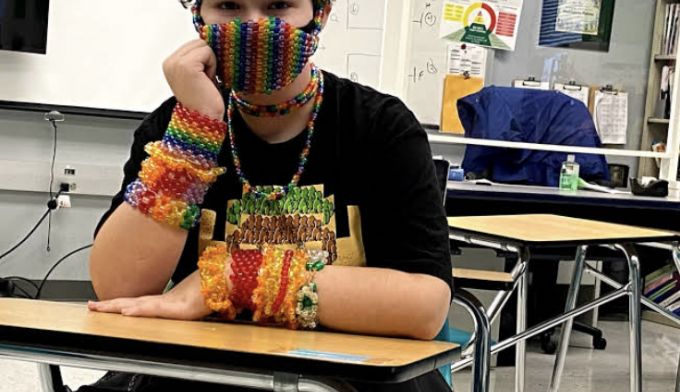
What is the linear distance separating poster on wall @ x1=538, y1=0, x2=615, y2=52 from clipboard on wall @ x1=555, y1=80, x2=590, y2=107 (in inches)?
8.3

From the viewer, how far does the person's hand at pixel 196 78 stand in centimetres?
120

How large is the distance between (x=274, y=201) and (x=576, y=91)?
378 cm

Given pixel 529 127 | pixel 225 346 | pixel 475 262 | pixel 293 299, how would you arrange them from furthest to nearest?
pixel 529 127
pixel 475 262
pixel 293 299
pixel 225 346

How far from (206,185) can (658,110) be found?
13.6ft

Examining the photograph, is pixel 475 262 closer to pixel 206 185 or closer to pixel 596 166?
pixel 596 166

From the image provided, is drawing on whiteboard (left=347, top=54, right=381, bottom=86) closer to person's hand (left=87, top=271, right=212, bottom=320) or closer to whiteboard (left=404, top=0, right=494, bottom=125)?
whiteboard (left=404, top=0, right=494, bottom=125)

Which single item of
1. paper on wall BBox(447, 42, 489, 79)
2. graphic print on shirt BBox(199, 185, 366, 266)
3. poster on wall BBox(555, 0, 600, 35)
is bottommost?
graphic print on shirt BBox(199, 185, 366, 266)

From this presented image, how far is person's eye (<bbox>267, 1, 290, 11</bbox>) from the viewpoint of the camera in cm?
121

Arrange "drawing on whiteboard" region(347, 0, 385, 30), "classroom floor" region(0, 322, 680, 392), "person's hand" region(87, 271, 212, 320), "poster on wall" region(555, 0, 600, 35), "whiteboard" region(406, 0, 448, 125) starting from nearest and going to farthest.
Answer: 1. "person's hand" region(87, 271, 212, 320)
2. "classroom floor" region(0, 322, 680, 392)
3. "whiteboard" region(406, 0, 448, 125)
4. "drawing on whiteboard" region(347, 0, 385, 30)
5. "poster on wall" region(555, 0, 600, 35)

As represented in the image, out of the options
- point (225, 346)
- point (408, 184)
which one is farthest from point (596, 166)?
point (225, 346)

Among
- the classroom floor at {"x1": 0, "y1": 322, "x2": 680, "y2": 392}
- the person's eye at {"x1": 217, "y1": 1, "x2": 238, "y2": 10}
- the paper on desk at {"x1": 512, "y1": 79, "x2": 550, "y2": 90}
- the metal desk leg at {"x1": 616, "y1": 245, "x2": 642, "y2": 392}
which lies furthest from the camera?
the paper on desk at {"x1": 512, "y1": 79, "x2": 550, "y2": 90}

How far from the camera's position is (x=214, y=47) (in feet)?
4.05

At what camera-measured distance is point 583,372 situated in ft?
12.2

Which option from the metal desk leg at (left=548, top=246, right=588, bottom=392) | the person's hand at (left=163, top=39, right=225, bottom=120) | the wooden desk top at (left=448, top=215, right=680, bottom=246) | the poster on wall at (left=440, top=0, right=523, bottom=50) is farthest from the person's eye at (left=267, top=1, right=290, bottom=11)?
the poster on wall at (left=440, top=0, right=523, bottom=50)
